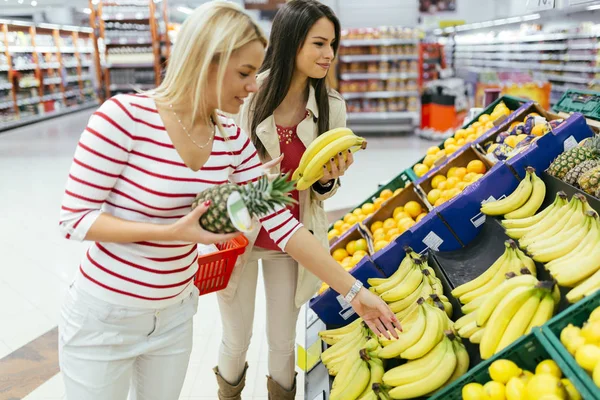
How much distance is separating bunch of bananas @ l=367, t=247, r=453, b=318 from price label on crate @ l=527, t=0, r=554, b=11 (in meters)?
2.37

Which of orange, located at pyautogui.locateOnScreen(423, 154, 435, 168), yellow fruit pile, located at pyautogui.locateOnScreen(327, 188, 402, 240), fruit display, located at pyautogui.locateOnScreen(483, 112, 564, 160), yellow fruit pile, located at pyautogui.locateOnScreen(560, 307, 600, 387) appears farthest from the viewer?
orange, located at pyautogui.locateOnScreen(423, 154, 435, 168)

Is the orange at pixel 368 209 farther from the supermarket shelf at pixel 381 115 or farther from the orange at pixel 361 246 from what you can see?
the supermarket shelf at pixel 381 115

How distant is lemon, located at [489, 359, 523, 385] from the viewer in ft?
4.42

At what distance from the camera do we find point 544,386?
122 centimetres

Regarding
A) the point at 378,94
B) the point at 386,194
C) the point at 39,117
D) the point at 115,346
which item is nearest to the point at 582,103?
the point at 386,194

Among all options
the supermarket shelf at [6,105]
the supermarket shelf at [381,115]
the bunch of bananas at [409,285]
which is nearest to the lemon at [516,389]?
the bunch of bananas at [409,285]

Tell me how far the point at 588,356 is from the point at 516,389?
188 millimetres

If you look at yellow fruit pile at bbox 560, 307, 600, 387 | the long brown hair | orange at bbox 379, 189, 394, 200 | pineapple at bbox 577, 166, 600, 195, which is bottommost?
orange at bbox 379, 189, 394, 200

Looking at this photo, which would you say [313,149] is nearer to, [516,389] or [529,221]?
[529,221]

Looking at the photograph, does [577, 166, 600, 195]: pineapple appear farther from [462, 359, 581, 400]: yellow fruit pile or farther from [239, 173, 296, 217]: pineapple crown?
[239, 173, 296, 217]: pineapple crown

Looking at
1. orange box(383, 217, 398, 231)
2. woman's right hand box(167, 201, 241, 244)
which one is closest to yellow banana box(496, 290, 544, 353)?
woman's right hand box(167, 201, 241, 244)

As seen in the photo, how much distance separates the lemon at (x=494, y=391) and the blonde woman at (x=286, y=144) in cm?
92

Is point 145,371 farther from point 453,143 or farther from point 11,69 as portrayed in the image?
point 11,69

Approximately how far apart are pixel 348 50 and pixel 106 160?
1101cm
